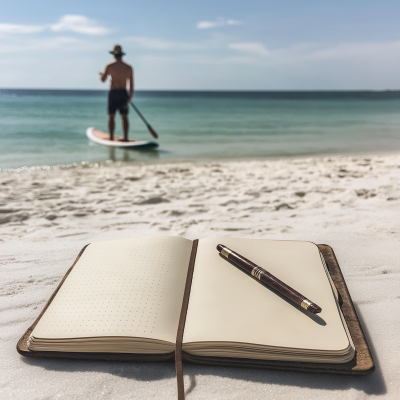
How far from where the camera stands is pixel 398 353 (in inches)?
42.4

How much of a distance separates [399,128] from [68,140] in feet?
28.8

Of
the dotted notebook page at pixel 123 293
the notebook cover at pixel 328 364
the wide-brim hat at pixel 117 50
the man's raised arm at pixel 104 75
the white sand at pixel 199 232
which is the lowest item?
the white sand at pixel 199 232

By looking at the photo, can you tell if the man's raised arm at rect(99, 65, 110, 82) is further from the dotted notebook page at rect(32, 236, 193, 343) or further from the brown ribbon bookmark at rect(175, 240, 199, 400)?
the brown ribbon bookmark at rect(175, 240, 199, 400)

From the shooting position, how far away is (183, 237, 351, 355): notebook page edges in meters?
0.94

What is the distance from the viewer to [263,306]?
1.05 meters

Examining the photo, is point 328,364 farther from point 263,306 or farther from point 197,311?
point 197,311

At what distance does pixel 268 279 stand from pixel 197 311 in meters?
0.25

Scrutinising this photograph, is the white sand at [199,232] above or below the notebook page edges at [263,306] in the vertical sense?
below

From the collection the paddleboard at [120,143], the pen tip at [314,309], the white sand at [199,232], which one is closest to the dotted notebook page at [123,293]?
the white sand at [199,232]

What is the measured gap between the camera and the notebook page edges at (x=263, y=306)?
941mm

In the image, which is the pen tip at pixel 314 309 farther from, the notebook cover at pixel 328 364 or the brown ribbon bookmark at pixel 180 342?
the brown ribbon bookmark at pixel 180 342

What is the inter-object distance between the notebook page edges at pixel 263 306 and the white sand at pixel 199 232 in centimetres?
12

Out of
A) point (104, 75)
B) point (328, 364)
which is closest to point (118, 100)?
point (104, 75)

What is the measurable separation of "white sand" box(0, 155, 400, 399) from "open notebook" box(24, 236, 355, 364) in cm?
8
